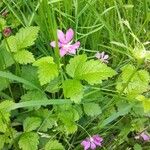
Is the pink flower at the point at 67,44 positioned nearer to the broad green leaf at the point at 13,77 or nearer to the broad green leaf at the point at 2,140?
the broad green leaf at the point at 13,77

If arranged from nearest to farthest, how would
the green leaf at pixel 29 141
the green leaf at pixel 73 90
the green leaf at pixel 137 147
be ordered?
the green leaf at pixel 73 90
the green leaf at pixel 29 141
the green leaf at pixel 137 147

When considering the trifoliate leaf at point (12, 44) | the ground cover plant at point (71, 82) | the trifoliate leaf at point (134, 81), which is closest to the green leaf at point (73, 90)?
the ground cover plant at point (71, 82)

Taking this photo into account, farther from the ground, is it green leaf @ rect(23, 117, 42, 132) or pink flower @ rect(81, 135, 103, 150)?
green leaf @ rect(23, 117, 42, 132)

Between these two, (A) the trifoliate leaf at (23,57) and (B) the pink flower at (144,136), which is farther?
(B) the pink flower at (144,136)

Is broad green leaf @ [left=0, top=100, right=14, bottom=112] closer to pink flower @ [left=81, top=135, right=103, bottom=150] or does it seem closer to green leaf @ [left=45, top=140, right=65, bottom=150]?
green leaf @ [left=45, top=140, right=65, bottom=150]

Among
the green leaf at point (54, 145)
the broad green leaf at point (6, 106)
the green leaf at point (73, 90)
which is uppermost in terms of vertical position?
the green leaf at point (73, 90)

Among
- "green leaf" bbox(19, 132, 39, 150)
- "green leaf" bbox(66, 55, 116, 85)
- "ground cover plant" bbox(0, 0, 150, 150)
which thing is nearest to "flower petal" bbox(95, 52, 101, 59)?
"ground cover plant" bbox(0, 0, 150, 150)

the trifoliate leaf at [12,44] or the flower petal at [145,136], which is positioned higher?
the trifoliate leaf at [12,44]
